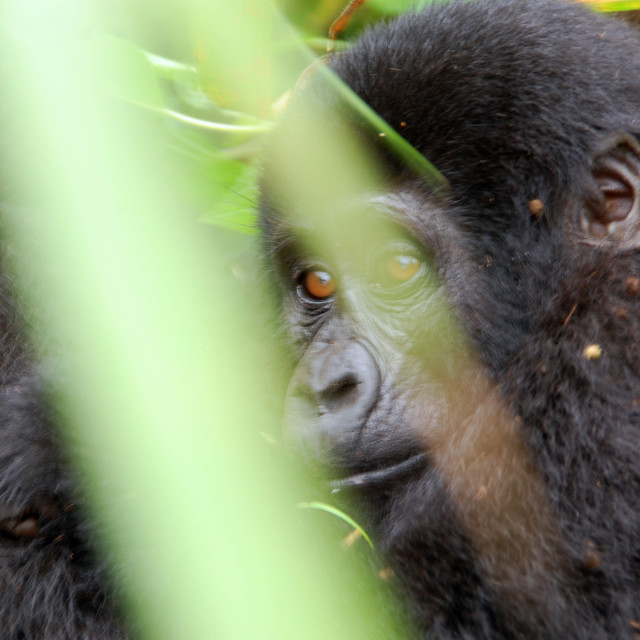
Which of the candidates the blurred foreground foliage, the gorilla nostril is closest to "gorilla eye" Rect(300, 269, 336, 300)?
the blurred foreground foliage

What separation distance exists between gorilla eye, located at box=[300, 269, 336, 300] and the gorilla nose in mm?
308

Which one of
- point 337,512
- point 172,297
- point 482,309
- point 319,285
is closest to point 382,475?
point 337,512

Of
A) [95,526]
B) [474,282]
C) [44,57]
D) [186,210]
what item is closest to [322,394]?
[474,282]

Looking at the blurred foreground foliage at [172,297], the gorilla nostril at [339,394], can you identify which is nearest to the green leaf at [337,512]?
the blurred foreground foliage at [172,297]

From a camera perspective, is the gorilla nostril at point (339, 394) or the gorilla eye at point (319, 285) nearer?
the gorilla nostril at point (339, 394)

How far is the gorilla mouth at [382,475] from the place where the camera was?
2.32 meters

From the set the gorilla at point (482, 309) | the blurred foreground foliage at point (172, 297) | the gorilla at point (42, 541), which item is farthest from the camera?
the gorilla at point (42, 541)

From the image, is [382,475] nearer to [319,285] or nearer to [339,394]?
[339,394]

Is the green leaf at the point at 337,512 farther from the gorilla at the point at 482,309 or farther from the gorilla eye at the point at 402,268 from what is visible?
the gorilla eye at the point at 402,268

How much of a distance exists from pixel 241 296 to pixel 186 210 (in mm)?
389

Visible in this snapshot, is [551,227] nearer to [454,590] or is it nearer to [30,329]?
[454,590]

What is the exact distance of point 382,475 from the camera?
2.34 metres

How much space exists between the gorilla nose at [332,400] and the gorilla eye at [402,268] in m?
0.23

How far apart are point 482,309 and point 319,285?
636 mm
